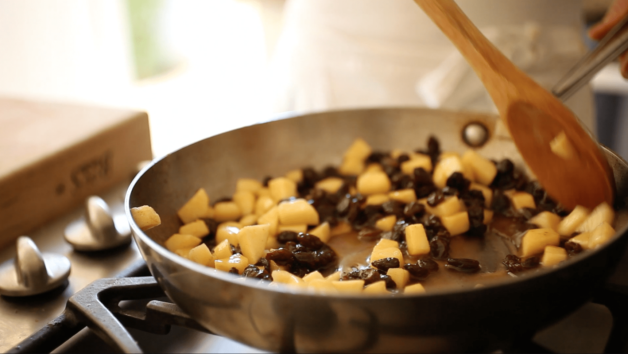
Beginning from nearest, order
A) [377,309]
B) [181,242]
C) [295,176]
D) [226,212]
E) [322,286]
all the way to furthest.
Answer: [377,309], [322,286], [181,242], [226,212], [295,176]

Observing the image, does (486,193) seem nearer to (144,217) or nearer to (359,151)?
(359,151)

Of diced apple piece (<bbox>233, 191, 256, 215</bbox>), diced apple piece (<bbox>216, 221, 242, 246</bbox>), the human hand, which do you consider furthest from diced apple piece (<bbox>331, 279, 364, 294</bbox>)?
the human hand

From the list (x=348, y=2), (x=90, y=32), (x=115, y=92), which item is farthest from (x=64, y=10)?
(x=348, y=2)

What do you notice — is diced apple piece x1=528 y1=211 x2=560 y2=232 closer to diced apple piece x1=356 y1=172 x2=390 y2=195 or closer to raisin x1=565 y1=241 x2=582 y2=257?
raisin x1=565 y1=241 x2=582 y2=257

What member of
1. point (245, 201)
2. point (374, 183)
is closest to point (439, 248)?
point (374, 183)

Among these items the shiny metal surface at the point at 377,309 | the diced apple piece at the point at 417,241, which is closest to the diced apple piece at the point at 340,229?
the diced apple piece at the point at 417,241

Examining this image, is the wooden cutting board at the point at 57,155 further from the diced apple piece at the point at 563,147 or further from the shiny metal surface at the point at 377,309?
the diced apple piece at the point at 563,147

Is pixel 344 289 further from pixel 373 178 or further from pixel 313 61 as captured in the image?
pixel 313 61
